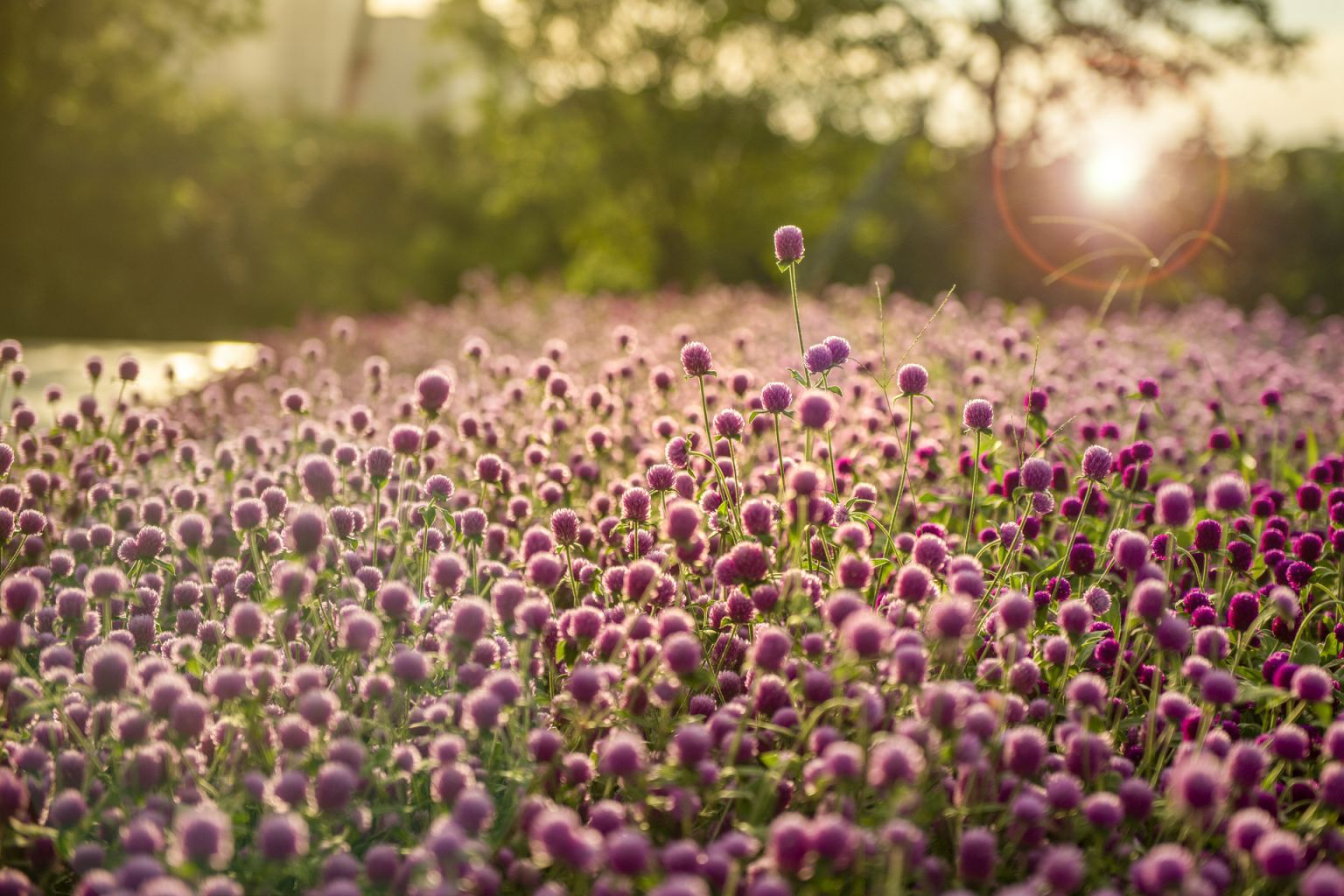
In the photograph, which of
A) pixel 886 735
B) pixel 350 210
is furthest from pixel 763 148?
pixel 886 735

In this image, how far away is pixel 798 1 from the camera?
22.7 meters

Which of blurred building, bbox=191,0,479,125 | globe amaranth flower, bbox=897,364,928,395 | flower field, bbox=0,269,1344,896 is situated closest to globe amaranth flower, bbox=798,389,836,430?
flower field, bbox=0,269,1344,896

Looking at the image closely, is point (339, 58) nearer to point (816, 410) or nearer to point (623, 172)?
point (623, 172)

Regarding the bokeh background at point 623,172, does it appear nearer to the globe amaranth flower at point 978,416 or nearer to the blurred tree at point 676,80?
the blurred tree at point 676,80

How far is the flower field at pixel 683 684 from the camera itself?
195 cm

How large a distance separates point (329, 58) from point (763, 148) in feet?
152

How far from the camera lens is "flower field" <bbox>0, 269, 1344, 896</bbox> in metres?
1.95

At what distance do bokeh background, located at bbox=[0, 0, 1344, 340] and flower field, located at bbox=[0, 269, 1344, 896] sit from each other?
14.1 m

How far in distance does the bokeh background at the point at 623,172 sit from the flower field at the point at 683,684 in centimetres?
1414

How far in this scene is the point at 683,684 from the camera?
2.53 metres

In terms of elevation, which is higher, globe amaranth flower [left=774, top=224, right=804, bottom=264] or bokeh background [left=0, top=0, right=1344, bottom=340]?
bokeh background [left=0, top=0, right=1344, bottom=340]

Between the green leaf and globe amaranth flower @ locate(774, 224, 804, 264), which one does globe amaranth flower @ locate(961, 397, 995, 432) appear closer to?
globe amaranth flower @ locate(774, 224, 804, 264)

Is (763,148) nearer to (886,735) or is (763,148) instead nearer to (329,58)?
(886,735)

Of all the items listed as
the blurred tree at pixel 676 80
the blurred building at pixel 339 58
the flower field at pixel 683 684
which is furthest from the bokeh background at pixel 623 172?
the blurred building at pixel 339 58
